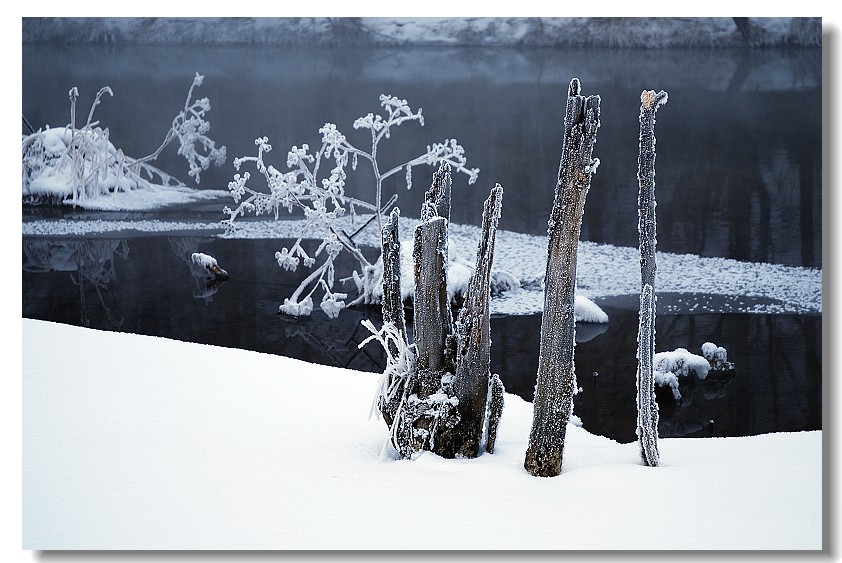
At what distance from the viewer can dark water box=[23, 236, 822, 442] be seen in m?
3.46

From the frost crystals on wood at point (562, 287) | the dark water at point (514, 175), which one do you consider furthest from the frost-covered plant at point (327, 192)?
the frost crystals on wood at point (562, 287)

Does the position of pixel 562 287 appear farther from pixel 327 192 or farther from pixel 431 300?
pixel 327 192

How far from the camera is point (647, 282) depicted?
241 cm

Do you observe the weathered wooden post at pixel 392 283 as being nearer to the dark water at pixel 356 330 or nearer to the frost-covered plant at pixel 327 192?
the dark water at pixel 356 330

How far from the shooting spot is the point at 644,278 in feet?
7.93

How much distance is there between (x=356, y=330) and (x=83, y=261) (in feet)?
4.51

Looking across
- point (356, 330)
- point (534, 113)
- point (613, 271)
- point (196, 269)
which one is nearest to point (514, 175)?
point (534, 113)

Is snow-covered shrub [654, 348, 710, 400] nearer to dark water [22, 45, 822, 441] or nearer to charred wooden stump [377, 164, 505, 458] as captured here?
dark water [22, 45, 822, 441]

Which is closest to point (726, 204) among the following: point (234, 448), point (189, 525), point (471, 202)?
point (471, 202)

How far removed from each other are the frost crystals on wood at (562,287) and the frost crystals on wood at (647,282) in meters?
0.19

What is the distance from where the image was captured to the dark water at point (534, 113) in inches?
134

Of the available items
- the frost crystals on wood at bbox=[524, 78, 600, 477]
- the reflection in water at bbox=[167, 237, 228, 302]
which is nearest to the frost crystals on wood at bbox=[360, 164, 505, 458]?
the frost crystals on wood at bbox=[524, 78, 600, 477]

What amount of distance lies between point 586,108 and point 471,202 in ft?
7.47

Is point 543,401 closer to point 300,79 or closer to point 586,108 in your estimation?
point 586,108
